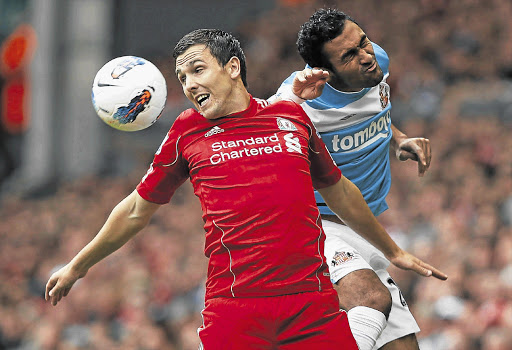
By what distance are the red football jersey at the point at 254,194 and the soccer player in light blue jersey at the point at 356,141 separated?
47 cm

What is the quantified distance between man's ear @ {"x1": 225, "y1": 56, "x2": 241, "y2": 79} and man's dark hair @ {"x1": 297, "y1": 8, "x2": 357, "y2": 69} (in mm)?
745

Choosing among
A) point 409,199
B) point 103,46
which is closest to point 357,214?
point 409,199

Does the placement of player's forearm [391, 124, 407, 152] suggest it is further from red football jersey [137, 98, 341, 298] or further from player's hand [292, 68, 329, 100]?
red football jersey [137, 98, 341, 298]

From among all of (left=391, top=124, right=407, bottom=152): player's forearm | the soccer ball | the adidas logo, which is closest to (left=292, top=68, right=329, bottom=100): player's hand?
the adidas logo

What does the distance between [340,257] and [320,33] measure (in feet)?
3.85

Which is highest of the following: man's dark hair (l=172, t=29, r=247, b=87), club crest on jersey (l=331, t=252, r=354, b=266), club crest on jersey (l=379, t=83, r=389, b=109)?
man's dark hair (l=172, t=29, r=247, b=87)

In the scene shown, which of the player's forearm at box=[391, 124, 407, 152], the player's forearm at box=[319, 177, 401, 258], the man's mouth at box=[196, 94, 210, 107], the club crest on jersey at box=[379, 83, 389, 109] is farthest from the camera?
the player's forearm at box=[391, 124, 407, 152]

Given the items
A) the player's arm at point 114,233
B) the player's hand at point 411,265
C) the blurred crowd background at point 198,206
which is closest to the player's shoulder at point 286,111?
the player's arm at point 114,233

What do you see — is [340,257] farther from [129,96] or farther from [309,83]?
[129,96]

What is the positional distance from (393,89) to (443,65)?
0.84 meters

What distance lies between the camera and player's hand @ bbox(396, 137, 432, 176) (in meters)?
4.47

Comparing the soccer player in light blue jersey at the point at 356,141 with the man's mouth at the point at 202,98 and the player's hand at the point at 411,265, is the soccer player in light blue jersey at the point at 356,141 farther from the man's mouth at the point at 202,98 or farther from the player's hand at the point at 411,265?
the man's mouth at the point at 202,98

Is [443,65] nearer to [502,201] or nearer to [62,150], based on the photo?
[502,201]

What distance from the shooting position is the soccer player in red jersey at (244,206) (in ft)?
11.5
